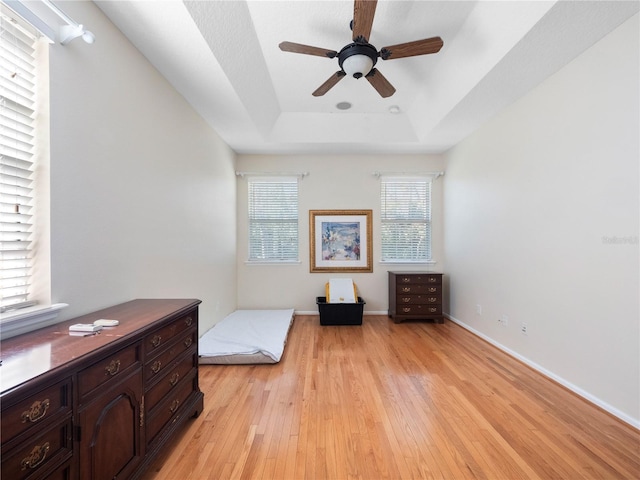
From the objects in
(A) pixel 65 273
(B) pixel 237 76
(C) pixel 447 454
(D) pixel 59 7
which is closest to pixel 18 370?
(A) pixel 65 273

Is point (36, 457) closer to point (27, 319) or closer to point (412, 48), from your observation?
point (27, 319)

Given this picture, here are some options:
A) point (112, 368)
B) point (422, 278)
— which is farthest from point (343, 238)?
point (112, 368)

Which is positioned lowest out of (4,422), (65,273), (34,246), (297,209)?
(4,422)

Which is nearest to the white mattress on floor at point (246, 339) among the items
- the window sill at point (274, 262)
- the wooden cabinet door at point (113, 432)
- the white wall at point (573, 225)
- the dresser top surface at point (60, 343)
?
the window sill at point (274, 262)

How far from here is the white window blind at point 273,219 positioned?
184 inches

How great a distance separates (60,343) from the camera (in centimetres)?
114

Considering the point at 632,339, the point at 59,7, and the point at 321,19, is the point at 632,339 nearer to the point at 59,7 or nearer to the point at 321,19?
the point at 321,19

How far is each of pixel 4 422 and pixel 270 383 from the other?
6.07 ft

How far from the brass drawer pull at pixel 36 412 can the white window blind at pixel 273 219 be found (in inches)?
150

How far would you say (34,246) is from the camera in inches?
54.4

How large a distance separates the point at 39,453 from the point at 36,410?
15 centimetres

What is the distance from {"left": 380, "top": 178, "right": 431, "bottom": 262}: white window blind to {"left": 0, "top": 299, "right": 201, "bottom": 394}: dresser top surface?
364 cm

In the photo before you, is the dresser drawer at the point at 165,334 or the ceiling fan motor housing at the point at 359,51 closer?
the dresser drawer at the point at 165,334

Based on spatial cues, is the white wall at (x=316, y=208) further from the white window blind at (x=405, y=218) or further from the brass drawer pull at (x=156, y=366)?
the brass drawer pull at (x=156, y=366)
